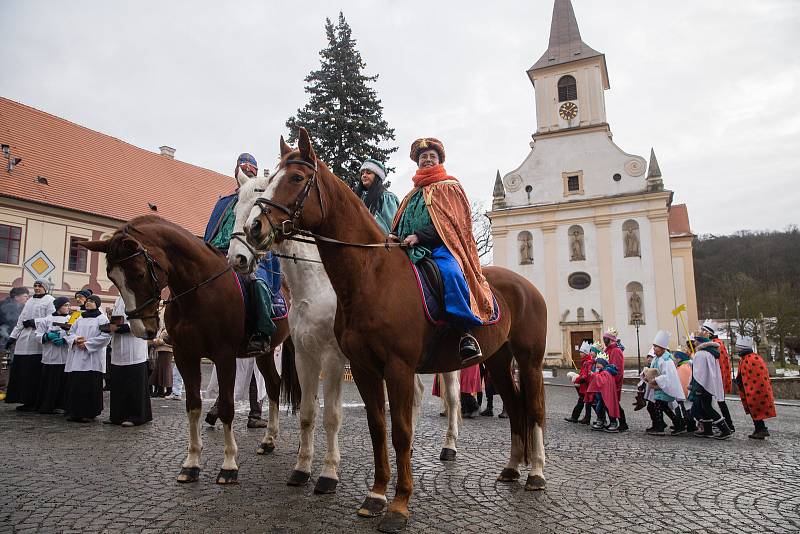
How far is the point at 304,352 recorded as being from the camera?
16.8 ft

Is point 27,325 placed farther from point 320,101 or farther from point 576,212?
point 576,212

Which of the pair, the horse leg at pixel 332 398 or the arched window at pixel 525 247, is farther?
the arched window at pixel 525 247

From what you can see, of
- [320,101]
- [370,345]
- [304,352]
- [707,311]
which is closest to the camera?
[370,345]

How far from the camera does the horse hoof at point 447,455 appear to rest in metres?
6.20

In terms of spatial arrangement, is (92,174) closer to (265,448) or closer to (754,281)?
(265,448)

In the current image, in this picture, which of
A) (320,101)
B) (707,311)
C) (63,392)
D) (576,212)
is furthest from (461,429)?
(707,311)

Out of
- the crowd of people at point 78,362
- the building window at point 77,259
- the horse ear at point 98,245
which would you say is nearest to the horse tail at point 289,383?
the crowd of people at point 78,362

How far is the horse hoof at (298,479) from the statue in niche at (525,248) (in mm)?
33872

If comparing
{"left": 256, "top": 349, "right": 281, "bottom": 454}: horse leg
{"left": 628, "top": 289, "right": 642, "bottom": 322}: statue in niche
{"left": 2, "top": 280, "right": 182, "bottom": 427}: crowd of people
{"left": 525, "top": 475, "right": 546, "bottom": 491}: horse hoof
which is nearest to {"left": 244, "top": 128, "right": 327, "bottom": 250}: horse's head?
{"left": 525, "top": 475, "right": 546, "bottom": 491}: horse hoof

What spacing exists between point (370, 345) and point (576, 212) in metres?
35.3

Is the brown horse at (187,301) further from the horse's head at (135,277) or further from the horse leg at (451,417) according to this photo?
the horse leg at (451,417)

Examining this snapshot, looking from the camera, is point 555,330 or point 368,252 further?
point 555,330

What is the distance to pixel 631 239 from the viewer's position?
35.2 m

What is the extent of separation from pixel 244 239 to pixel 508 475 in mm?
3302
